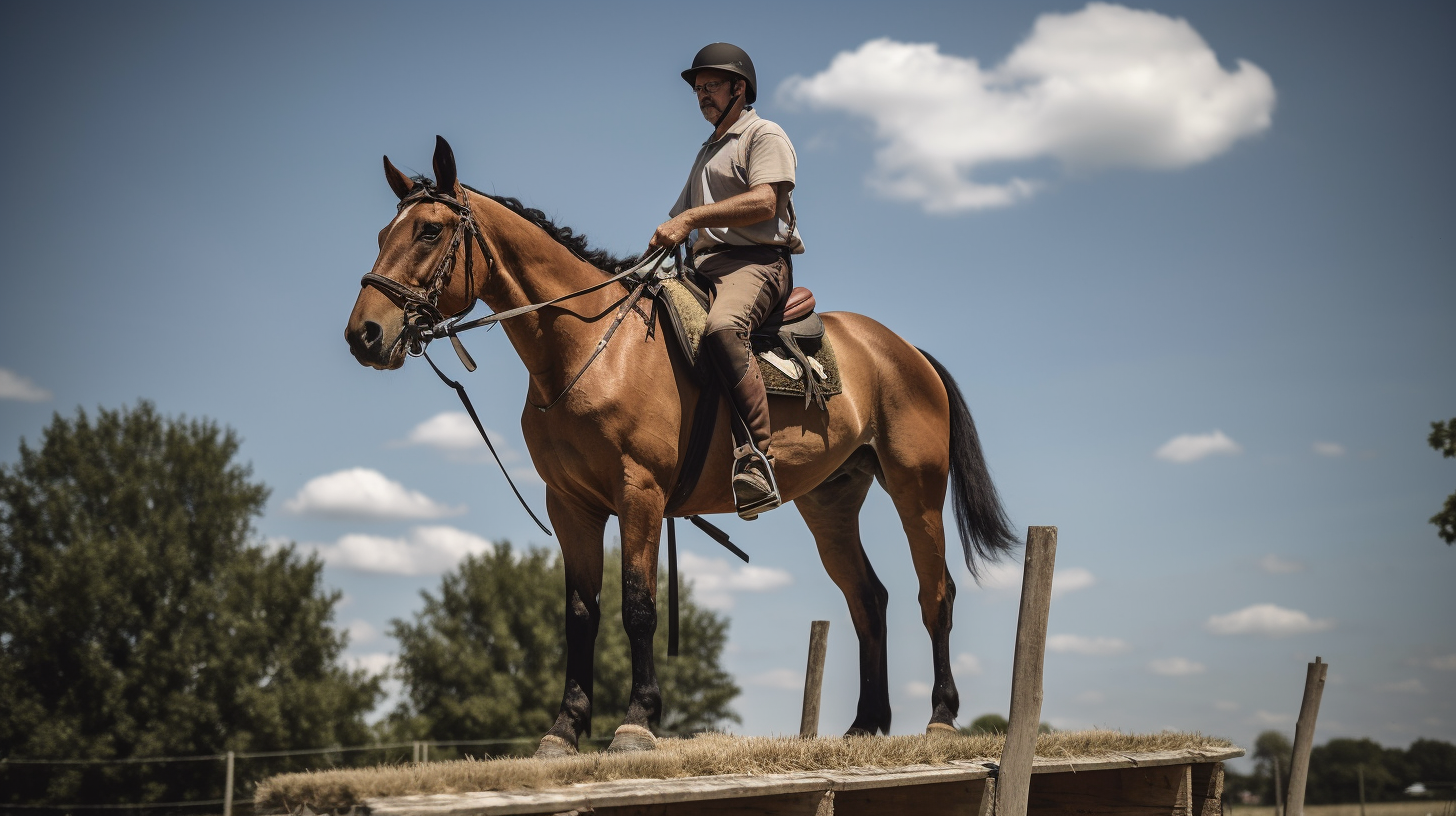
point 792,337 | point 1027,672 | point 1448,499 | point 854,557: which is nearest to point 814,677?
point 854,557

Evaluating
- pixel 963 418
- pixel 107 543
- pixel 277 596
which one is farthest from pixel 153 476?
pixel 963 418

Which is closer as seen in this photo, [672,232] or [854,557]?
[672,232]

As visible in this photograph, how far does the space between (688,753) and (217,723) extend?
33192 millimetres

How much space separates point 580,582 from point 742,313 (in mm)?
1611

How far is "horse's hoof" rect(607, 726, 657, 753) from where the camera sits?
15.1ft

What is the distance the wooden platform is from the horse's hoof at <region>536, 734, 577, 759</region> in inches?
17.7

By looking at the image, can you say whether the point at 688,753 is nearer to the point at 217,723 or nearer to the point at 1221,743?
the point at 1221,743

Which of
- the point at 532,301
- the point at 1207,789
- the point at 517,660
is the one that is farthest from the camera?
the point at 517,660

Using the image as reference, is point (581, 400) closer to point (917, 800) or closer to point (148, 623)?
point (917, 800)

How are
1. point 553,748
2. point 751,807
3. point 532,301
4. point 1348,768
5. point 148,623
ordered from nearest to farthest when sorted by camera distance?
point 751,807 → point 553,748 → point 532,301 → point 148,623 → point 1348,768

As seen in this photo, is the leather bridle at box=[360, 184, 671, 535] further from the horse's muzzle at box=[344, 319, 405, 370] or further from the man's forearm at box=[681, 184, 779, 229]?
the man's forearm at box=[681, 184, 779, 229]

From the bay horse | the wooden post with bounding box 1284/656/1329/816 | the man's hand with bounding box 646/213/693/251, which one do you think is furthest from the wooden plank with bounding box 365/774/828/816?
the wooden post with bounding box 1284/656/1329/816

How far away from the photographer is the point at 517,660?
146 ft

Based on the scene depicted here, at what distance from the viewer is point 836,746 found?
491 centimetres
